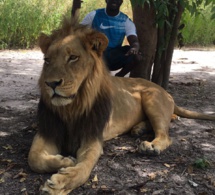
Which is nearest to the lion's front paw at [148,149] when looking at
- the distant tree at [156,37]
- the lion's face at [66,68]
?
the lion's face at [66,68]

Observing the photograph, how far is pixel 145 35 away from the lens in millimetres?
5074

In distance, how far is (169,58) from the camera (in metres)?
5.17

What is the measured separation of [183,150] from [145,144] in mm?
427

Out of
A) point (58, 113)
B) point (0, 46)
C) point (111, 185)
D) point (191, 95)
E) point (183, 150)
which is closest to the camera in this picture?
point (111, 185)

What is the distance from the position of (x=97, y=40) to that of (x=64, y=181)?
3.63ft

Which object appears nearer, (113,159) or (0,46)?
(113,159)

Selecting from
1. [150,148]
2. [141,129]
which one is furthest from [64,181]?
[141,129]

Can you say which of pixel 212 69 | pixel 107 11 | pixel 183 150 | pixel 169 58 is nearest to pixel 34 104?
pixel 107 11

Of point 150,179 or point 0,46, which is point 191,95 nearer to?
point 150,179

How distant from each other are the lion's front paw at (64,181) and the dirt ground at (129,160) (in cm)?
7

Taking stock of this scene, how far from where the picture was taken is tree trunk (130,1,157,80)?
502 centimetres

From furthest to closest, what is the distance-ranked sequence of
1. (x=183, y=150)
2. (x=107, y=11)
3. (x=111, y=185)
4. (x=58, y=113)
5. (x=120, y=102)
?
(x=107, y=11), (x=120, y=102), (x=183, y=150), (x=58, y=113), (x=111, y=185)

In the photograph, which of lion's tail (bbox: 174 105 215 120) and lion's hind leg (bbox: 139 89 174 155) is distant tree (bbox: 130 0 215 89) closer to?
lion's tail (bbox: 174 105 215 120)

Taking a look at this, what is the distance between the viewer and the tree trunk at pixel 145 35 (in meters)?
5.02
